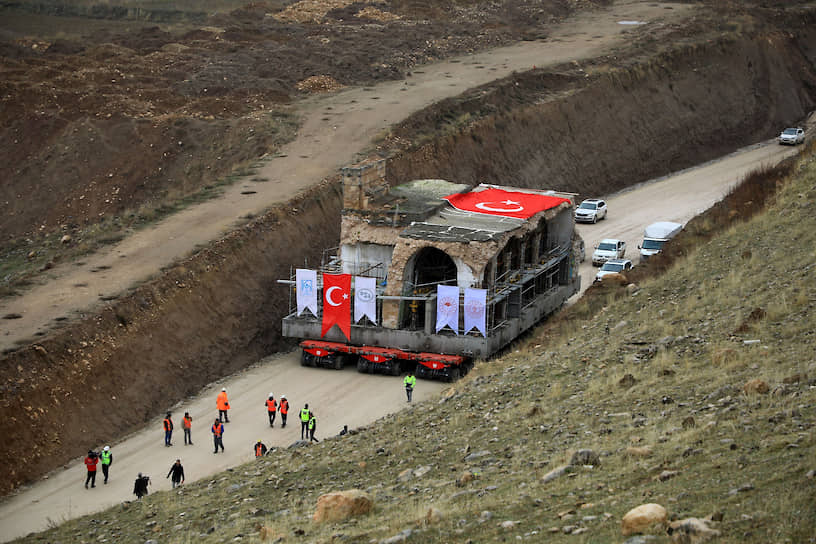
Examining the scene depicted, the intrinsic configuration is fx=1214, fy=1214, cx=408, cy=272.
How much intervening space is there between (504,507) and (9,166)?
167 ft

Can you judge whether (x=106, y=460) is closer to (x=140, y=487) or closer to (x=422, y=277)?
(x=140, y=487)

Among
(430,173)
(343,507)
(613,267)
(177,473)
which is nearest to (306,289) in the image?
(177,473)

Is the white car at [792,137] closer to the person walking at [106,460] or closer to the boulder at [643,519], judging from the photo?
the person walking at [106,460]

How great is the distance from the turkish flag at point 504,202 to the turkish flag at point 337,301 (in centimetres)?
631

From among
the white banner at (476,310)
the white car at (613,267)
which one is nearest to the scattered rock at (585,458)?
the white banner at (476,310)

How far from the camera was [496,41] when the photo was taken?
277 ft

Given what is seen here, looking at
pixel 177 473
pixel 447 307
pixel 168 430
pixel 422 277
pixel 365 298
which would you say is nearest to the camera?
pixel 177 473

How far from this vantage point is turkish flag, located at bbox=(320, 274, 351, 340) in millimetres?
40906

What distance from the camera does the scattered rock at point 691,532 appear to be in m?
15.4

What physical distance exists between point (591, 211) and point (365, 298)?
70.3ft

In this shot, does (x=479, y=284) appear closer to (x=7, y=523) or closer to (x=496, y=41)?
(x=7, y=523)

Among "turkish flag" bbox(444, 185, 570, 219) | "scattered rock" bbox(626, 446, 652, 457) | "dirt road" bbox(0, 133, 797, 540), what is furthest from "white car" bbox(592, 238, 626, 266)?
"scattered rock" bbox(626, 446, 652, 457)

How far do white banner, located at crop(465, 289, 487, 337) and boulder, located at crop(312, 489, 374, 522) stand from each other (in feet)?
58.9

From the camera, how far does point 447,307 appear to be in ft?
131
